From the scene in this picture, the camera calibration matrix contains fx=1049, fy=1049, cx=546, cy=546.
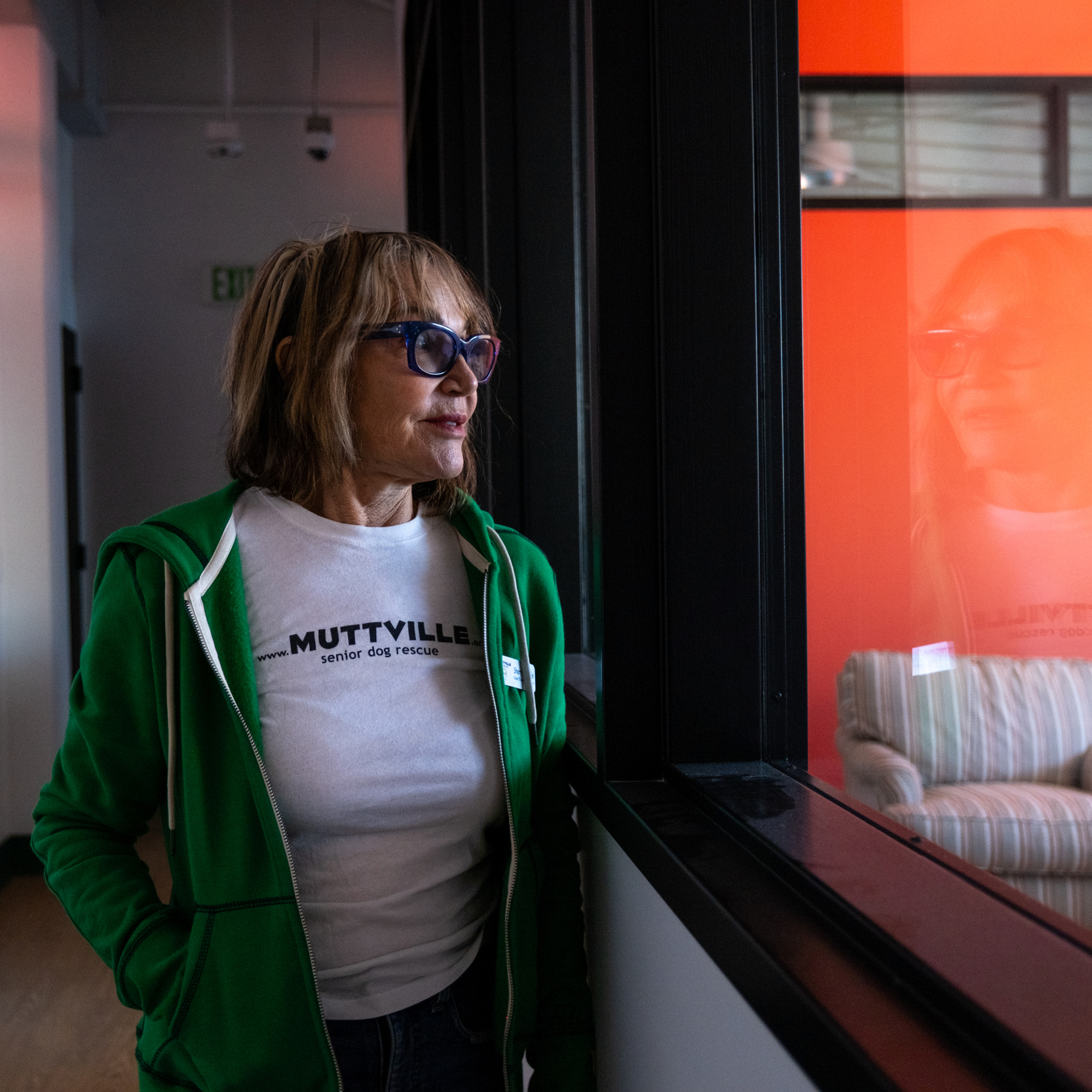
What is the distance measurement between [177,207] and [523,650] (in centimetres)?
588

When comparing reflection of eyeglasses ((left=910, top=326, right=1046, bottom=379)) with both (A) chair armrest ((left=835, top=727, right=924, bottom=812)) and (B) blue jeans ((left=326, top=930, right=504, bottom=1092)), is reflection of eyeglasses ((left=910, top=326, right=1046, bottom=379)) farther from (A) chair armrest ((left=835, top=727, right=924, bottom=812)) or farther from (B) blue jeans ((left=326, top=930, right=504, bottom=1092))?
(B) blue jeans ((left=326, top=930, right=504, bottom=1092))

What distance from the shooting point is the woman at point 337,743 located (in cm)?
115

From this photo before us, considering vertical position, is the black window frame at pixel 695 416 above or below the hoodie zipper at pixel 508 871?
above

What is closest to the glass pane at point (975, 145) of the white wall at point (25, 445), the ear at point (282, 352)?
the ear at point (282, 352)

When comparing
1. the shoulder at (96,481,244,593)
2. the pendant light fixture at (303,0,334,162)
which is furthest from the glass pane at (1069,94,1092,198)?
the pendant light fixture at (303,0,334,162)

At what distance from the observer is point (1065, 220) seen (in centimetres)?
62

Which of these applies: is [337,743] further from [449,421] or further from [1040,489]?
[1040,489]

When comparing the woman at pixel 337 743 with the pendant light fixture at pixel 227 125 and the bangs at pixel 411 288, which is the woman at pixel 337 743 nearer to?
the bangs at pixel 411 288

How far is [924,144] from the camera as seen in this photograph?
82cm

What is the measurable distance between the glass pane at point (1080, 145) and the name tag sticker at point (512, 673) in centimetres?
84

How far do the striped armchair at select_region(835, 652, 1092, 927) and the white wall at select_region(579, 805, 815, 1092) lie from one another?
0.68 ft

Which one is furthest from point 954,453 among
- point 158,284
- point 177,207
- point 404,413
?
point 177,207

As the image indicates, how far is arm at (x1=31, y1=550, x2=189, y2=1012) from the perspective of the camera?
1160mm

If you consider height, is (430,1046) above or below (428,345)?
below
